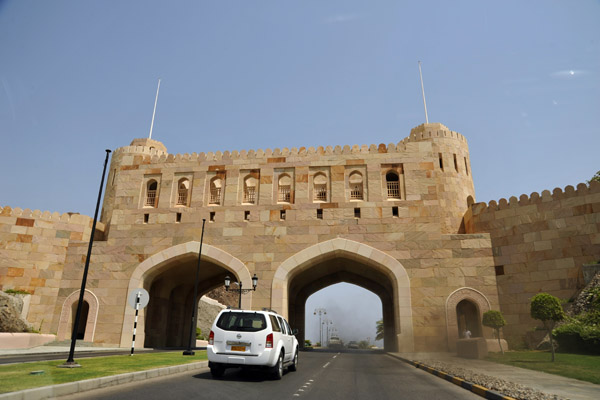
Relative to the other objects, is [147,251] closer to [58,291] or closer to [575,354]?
[58,291]

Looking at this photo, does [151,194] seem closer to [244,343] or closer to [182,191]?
[182,191]

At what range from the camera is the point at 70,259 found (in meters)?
24.6

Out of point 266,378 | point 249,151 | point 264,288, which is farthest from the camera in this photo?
point 249,151

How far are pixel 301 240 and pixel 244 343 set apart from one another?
14.3 m

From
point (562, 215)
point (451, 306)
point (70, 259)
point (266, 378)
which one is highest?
point (562, 215)

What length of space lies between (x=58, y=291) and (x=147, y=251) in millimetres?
5919

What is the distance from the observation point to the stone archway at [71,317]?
23005mm

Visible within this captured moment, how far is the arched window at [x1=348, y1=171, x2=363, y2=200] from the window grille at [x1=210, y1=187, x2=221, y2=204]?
8.57m

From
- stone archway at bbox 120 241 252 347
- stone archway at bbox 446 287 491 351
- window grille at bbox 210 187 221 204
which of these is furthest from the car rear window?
window grille at bbox 210 187 221 204

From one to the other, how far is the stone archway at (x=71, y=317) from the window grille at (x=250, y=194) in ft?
35.5

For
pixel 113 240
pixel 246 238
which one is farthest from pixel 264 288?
pixel 113 240

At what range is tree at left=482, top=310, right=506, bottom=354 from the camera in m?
19.0

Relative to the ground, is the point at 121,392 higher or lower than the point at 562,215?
lower

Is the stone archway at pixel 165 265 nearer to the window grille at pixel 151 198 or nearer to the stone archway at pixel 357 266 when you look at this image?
the stone archway at pixel 357 266
